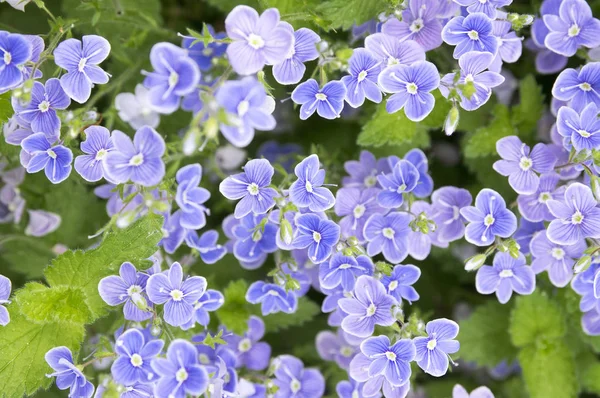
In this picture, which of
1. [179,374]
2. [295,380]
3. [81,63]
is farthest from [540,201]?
[81,63]

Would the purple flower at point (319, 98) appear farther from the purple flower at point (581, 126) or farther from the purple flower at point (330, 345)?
the purple flower at point (330, 345)

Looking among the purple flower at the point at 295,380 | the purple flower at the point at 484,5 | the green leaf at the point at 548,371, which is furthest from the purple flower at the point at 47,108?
the green leaf at the point at 548,371

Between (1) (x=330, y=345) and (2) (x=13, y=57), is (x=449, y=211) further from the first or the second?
(2) (x=13, y=57)

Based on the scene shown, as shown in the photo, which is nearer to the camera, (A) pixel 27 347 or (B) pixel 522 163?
(A) pixel 27 347

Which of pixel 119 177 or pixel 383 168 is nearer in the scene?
pixel 119 177

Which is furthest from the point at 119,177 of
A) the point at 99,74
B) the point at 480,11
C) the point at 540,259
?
the point at 540,259

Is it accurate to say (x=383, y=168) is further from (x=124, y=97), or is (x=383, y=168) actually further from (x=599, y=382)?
(x=599, y=382)

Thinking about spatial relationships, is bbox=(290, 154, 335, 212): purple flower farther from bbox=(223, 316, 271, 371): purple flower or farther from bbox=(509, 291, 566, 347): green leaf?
bbox=(509, 291, 566, 347): green leaf
